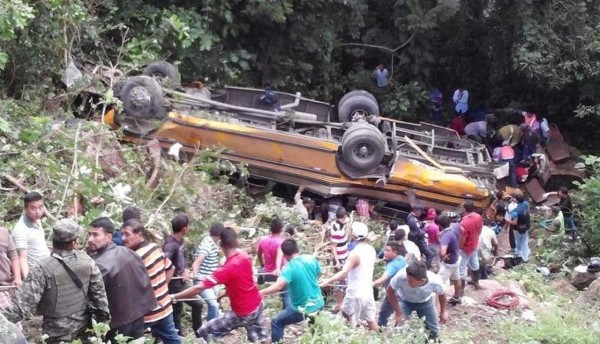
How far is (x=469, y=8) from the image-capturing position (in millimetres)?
17000

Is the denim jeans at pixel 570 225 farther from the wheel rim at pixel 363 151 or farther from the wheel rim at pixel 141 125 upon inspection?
the wheel rim at pixel 141 125

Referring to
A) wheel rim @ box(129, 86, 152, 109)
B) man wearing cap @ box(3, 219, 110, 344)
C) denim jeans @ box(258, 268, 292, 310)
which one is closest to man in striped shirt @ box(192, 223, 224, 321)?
denim jeans @ box(258, 268, 292, 310)

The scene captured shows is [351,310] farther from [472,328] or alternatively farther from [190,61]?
[190,61]

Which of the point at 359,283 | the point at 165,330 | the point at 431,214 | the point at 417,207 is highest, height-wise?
the point at 417,207

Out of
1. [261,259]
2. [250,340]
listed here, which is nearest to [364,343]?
[250,340]

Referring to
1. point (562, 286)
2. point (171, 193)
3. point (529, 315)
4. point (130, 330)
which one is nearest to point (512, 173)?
point (562, 286)

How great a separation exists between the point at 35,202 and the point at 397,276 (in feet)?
9.53

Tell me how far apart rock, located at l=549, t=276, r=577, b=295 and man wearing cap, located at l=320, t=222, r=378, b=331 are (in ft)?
12.9

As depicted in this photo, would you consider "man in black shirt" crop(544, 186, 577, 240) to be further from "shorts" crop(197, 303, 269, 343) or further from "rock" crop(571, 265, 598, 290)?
"shorts" crop(197, 303, 269, 343)

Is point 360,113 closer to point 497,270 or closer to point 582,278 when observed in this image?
point 497,270

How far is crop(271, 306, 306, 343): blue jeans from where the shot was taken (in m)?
6.82

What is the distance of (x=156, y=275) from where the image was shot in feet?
19.5

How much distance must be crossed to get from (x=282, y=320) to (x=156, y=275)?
1318 mm

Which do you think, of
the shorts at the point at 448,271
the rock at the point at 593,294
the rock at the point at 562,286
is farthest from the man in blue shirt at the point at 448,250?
the rock at the point at 562,286
